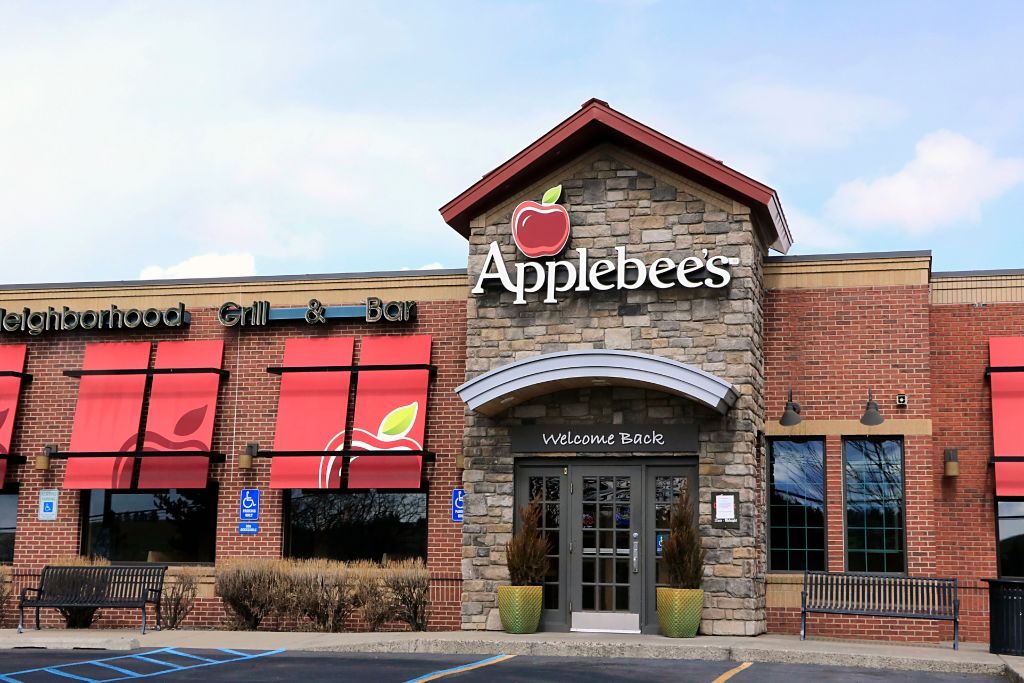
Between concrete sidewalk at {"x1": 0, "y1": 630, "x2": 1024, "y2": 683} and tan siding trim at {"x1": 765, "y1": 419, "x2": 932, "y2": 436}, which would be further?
tan siding trim at {"x1": 765, "y1": 419, "x2": 932, "y2": 436}

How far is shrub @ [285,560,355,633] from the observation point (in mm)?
18438

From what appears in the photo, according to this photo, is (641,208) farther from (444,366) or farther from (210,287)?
(210,287)

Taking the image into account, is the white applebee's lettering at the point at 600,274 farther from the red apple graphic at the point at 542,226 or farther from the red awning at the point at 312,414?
the red awning at the point at 312,414

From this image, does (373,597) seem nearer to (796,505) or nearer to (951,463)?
(796,505)

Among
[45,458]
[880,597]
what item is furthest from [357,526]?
[880,597]

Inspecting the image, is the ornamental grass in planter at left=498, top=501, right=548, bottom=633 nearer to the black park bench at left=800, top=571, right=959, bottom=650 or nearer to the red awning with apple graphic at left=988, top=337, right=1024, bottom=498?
the black park bench at left=800, top=571, right=959, bottom=650

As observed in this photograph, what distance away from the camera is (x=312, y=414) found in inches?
774

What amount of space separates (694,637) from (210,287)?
9.74 metres

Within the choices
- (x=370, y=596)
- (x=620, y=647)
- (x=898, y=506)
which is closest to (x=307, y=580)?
(x=370, y=596)

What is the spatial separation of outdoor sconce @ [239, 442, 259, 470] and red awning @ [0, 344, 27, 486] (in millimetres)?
4074

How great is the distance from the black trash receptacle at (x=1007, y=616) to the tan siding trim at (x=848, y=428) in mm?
3121

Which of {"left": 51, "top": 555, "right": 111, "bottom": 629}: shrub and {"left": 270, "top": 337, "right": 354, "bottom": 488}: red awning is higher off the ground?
{"left": 270, "top": 337, "right": 354, "bottom": 488}: red awning

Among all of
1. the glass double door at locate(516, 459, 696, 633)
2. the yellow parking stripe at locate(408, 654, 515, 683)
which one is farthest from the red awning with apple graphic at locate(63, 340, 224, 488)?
the yellow parking stripe at locate(408, 654, 515, 683)

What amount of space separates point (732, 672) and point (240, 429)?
380 inches
